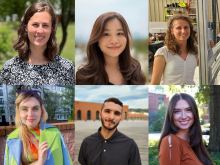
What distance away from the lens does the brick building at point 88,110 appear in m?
3.04

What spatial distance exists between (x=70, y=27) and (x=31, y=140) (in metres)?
1.74

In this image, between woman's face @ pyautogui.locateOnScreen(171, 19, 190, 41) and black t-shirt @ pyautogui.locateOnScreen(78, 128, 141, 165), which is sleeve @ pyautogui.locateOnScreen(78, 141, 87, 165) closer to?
black t-shirt @ pyautogui.locateOnScreen(78, 128, 141, 165)

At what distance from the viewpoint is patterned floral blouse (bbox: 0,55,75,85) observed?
2.91m

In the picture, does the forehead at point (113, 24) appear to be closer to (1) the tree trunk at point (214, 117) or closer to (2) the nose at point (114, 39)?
(2) the nose at point (114, 39)

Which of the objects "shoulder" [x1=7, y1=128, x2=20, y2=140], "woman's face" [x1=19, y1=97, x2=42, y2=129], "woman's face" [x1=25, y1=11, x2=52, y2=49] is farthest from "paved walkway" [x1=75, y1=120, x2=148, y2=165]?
"woman's face" [x1=25, y1=11, x2=52, y2=49]

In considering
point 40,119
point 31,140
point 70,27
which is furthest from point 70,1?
point 31,140

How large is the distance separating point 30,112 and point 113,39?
1316 mm

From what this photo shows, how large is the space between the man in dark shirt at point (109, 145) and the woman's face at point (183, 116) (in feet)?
1.95

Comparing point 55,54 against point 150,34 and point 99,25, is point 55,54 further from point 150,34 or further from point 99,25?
point 150,34

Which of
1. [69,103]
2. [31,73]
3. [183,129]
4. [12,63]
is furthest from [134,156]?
[12,63]

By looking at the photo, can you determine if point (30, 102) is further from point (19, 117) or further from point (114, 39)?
point (114, 39)

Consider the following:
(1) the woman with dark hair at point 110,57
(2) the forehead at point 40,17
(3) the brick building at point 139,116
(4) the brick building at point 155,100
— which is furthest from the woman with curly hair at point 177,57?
(2) the forehead at point 40,17

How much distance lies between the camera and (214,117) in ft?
10.0

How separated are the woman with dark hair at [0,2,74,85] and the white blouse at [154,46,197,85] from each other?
116cm
